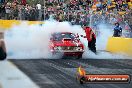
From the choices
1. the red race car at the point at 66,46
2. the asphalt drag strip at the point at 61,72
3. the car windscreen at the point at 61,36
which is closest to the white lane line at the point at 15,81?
the asphalt drag strip at the point at 61,72

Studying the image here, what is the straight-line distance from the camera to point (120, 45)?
23078 mm

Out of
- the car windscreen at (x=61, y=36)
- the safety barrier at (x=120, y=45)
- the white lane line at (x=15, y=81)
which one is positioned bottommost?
the safety barrier at (x=120, y=45)

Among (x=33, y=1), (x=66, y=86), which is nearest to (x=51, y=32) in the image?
(x=66, y=86)

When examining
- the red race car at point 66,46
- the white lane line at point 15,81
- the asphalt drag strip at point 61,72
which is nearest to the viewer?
the white lane line at point 15,81

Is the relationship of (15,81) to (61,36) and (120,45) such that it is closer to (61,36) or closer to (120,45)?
(61,36)

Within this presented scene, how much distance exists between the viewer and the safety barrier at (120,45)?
72.9ft

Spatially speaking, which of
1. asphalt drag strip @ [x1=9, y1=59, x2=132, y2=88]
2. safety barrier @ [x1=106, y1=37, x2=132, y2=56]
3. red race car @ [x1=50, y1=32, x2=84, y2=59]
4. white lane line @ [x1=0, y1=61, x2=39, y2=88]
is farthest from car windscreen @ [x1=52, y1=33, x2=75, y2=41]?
white lane line @ [x1=0, y1=61, x2=39, y2=88]

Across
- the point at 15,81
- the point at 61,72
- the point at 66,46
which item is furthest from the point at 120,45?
the point at 15,81

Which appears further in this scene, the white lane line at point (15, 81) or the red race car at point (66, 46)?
the red race car at point (66, 46)

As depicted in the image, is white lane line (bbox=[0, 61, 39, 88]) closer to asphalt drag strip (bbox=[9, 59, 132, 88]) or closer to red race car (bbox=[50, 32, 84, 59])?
asphalt drag strip (bbox=[9, 59, 132, 88])

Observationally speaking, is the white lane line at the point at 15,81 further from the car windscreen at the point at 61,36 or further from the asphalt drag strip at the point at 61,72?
the car windscreen at the point at 61,36

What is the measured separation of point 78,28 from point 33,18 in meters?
6.71

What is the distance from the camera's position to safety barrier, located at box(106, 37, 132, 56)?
72.9ft

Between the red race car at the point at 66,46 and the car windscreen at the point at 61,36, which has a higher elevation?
the car windscreen at the point at 61,36
